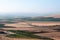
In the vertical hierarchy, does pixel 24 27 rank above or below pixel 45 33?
above

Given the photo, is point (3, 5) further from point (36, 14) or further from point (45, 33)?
point (45, 33)

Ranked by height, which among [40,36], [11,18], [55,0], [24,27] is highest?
[55,0]

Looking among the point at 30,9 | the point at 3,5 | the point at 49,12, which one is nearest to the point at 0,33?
the point at 3,5

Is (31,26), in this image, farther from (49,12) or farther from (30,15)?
(49,12)

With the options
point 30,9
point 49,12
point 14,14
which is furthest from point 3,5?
point 49,12

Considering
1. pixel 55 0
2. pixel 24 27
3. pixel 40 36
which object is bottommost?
pixel 40 36

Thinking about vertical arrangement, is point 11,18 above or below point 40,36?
above

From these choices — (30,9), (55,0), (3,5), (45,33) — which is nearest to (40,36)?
(45,33)
